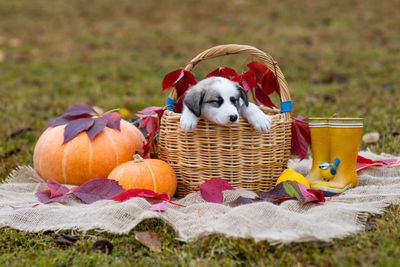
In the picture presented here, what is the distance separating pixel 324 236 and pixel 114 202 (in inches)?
47.3

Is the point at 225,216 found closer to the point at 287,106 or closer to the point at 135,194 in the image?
the point at 135,194

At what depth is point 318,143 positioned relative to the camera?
285cm

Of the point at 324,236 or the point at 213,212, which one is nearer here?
the point at 324,236

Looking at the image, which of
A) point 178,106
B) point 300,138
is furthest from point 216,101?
point 300,138

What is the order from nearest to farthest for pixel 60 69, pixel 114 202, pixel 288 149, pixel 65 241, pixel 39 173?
pixel 65 241
pixel 114 202
pixel 288 149
pixel 39 173
pixel 60 69

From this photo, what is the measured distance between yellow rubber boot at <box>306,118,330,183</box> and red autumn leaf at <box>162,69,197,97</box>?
0.91 m

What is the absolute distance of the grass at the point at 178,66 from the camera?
72.4 inches

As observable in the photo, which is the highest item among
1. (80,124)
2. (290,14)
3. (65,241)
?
(290,14)

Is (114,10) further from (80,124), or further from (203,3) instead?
(80,124)

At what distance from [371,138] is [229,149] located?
6.30 feet

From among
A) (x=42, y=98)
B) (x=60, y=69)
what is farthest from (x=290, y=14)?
(x=42, y=98)

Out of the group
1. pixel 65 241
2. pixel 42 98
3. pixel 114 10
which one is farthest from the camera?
pixel 114 10

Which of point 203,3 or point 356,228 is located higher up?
point 203,3

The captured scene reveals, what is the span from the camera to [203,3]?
11.9 meters
